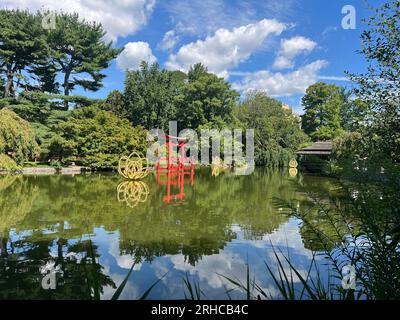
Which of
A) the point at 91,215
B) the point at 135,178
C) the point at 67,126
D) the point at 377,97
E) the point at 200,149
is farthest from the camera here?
the point at 200,149

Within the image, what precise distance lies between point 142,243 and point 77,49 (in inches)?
767

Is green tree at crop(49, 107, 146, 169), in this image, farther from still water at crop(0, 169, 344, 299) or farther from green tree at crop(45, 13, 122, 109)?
still water at crop(0, 169, 344, 299)

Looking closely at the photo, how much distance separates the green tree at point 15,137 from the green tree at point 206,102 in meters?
13.8

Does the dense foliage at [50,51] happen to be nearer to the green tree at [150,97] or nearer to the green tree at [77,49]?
the green tree at [77,49]

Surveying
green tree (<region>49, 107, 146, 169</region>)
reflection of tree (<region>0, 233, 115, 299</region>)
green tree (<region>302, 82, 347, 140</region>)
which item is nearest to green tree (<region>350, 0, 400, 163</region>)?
reflection of tree (<region>0, 233, 115, 299</region>)

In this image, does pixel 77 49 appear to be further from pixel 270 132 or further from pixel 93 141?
pixel 270 132

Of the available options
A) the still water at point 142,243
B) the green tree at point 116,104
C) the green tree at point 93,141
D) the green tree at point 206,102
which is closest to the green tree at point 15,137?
the green tree at point 93,141

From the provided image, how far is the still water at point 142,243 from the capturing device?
3.24m

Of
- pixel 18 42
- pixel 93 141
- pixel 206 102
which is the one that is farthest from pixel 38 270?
pixel 206 102
